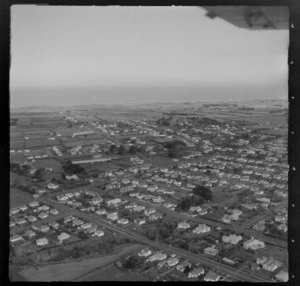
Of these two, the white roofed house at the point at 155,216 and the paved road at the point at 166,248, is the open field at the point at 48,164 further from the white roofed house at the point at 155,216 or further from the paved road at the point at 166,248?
the white roofed house at the point at 155,216

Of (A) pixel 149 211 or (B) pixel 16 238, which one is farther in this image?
(A) pixel 149 211

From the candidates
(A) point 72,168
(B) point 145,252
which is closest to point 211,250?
(B) point 145,252

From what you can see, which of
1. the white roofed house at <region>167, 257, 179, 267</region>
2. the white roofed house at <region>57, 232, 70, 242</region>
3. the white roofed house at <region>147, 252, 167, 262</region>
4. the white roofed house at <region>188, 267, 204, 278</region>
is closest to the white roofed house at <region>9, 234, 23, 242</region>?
the white roofed house at <region>57, 232, 70, 242</region>

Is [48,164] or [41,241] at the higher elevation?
[48,164]

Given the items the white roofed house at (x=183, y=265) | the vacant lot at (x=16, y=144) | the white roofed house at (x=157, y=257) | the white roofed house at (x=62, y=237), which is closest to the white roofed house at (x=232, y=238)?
the white roofed house at (x=183, y=265)

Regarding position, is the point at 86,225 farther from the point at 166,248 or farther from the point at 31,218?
the point at 166,248

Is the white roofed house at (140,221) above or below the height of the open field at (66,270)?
above
